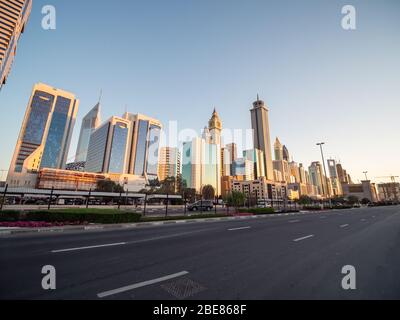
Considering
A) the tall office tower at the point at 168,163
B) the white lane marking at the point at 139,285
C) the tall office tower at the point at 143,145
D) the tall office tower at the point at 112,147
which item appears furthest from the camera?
the tall office tower at the point at 168,163

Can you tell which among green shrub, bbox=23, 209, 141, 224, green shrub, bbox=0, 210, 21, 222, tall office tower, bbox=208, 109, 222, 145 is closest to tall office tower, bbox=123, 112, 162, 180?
tall office tower, bbox=208, 109, 222, 145

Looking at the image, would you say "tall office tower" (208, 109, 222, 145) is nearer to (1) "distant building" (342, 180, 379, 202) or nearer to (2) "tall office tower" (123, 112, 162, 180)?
(2) "tall office tower" (123, 112, 162, 180)

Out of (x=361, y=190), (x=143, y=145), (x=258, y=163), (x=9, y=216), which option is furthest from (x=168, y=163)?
(x=9, y=216)

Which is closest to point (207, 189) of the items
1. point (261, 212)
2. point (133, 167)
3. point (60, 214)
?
point (133, 167)

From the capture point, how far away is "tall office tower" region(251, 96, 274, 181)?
189 meters

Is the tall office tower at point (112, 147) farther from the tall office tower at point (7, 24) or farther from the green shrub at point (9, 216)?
the green shrub at point (9, 216)

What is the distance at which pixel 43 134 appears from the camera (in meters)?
140

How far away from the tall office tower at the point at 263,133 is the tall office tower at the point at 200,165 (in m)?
48.0

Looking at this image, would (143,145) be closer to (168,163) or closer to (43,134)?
(168,163)

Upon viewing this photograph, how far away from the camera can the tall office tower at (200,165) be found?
16538 centimetres

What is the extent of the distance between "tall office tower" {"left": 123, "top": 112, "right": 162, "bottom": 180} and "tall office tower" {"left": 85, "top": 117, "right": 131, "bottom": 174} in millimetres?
5027

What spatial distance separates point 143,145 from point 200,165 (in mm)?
50880

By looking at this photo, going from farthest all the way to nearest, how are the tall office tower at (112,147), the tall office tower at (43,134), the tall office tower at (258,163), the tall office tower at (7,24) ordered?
the tall office tower at (258,163) → the tall office tower at (112,147) → the tall office tower at (43,134) → the tall office tower at (7,24)

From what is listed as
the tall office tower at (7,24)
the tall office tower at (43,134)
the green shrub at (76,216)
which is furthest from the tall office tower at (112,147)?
the green shrub at (76,216)
